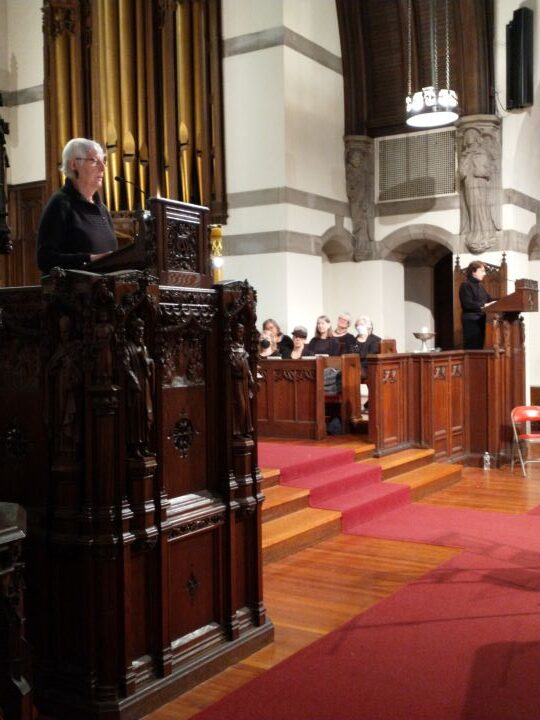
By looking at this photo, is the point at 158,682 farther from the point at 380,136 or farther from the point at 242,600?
the point at 380,136

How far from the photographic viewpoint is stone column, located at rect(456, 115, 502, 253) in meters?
10.5

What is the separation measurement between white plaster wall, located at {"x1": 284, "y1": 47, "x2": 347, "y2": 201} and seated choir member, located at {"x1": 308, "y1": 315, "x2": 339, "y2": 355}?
2139 millimetres

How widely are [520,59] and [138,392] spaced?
8.83 meters

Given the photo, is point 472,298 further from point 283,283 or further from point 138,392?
point 138,392

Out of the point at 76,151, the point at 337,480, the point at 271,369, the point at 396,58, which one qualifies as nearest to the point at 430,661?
the point at 76,151

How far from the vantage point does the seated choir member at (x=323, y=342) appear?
29.2 ft

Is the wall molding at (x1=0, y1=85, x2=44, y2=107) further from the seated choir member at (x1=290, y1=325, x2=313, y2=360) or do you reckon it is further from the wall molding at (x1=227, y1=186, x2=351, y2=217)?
the seated choir member at (x1=290, y1=325, x2=313, y2=360)

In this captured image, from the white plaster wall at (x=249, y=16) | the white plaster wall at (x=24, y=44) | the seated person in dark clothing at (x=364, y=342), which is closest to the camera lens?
the seated person in dark clothing at (x=364, y=342)

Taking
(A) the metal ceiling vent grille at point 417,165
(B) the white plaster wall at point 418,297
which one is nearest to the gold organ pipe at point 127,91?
(A) the metal ceiling vent grille at point 417,165

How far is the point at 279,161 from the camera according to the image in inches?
401

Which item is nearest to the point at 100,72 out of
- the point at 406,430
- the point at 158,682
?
the point at 406,430

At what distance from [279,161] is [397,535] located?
5.78 metres

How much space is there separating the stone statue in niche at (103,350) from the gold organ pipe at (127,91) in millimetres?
7159

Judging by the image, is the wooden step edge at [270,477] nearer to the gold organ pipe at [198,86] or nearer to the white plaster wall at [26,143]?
the gold organ pipe at [198,86]
